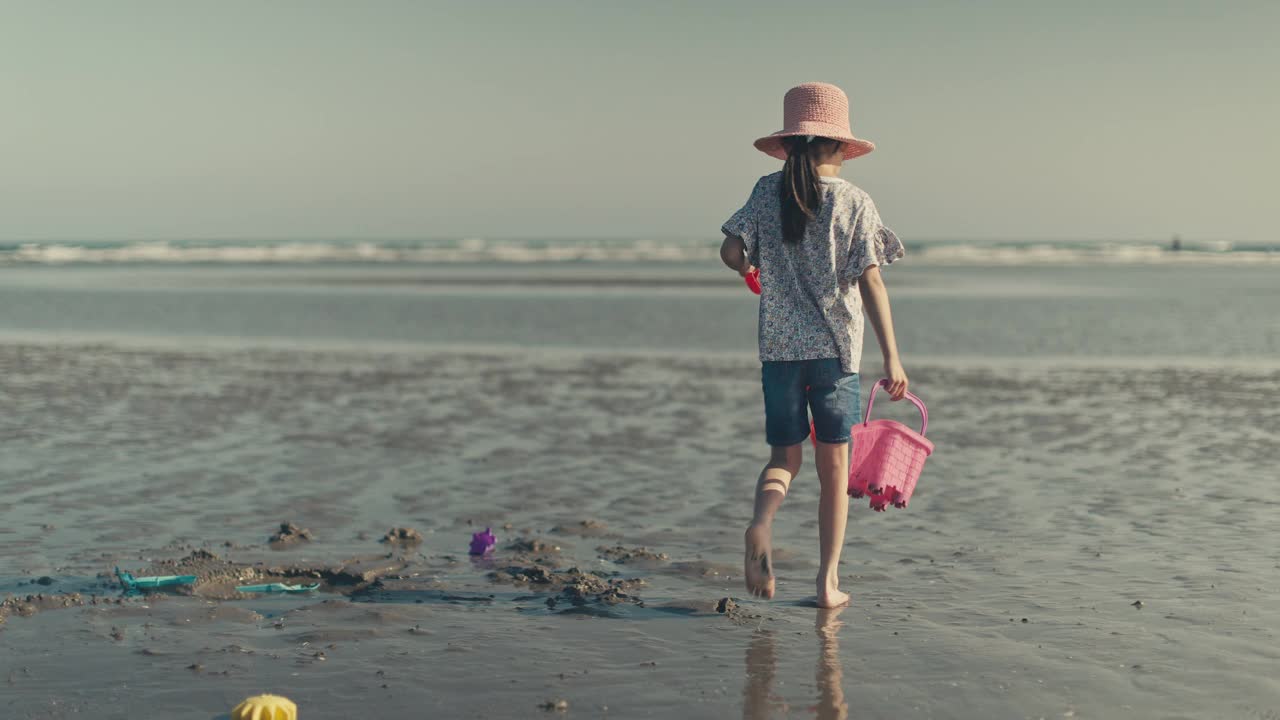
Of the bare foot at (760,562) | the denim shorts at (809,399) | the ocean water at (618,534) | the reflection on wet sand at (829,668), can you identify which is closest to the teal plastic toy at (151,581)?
the ocean water at (618,534)

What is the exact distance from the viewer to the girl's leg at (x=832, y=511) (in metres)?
4.79

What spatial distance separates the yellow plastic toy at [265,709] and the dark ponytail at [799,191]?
100 inches

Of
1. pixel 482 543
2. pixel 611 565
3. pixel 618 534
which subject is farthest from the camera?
pixel 618 534

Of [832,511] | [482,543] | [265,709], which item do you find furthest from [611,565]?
[265,709]

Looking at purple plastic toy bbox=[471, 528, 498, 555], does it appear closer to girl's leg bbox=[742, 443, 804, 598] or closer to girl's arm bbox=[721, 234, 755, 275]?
girl's leg bbox=[742, 443, 804, 598]

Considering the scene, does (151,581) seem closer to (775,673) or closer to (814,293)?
(775,673)

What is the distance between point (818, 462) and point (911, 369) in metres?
9.53

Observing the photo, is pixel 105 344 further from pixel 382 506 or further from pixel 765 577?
pixel 765 577

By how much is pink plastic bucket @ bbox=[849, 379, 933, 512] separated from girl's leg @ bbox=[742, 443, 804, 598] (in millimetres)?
337

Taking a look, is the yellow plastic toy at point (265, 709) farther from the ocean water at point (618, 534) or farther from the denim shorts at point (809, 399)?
the denim shorts at point (809, 399)

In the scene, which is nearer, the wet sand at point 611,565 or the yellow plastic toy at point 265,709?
the yellow plastic toy at point 265,709

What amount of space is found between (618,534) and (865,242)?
2337 mm

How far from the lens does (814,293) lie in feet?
15.4

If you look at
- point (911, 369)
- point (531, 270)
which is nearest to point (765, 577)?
point (911, 369)
